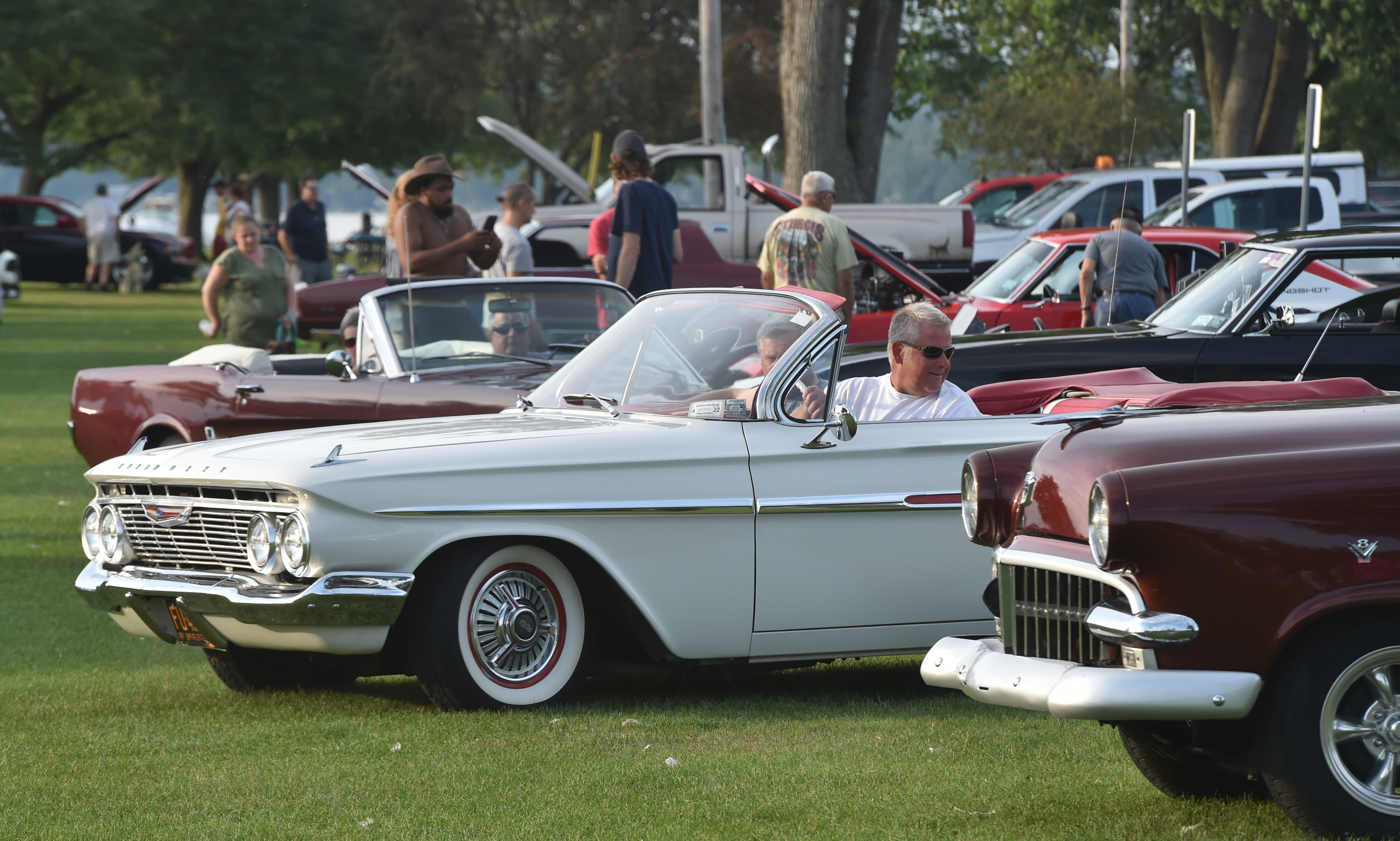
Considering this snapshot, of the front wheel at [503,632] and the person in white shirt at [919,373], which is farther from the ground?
the person in white shirt at [919,373]

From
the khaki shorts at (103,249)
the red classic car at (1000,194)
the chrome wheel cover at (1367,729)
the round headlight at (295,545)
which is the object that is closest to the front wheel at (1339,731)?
the chrome wheel cover at (1367,729)

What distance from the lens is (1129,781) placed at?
16.4 ft

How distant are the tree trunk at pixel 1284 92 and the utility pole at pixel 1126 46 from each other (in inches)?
97.3

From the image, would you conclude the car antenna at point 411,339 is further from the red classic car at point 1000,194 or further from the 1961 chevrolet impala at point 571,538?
the red classic car at point 1000,194

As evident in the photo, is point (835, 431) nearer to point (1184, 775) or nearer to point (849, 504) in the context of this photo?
point (849, 504)

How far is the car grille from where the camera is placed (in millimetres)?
4305

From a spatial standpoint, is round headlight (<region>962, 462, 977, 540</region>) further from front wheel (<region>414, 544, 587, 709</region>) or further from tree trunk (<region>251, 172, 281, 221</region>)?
tree trunk (<region>251, 172, 281, 221</region>)

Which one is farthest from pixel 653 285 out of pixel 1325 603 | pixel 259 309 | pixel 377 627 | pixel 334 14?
pixel 334 14

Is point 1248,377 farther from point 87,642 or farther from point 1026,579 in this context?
point 87,642

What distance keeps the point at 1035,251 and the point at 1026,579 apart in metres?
9.79

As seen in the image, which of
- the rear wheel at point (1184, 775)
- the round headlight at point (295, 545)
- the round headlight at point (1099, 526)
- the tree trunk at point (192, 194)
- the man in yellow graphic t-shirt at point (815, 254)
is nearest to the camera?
the round headlight at point (1099, 526)

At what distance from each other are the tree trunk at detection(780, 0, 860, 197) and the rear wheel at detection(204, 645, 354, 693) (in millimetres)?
15900

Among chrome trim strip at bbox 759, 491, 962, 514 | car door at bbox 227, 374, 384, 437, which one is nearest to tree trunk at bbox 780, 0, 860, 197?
car door at bbox 227, 374, 384, 437

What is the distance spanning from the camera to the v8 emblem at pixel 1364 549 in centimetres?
398
